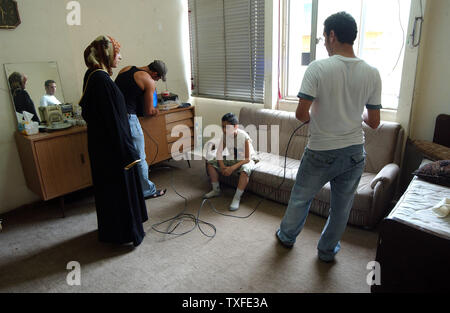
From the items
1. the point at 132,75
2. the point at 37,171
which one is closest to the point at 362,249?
the point at 132,75

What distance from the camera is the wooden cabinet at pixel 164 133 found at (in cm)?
335

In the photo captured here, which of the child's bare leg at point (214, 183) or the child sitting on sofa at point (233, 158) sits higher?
the child sitting on sofa at point (233, 158)

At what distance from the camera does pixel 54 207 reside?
2.96 m

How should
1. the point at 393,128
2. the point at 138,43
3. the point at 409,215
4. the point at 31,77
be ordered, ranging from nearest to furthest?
the point at 409,215 → the point at 393,128 → the point at 31,77 → the point at 138,43

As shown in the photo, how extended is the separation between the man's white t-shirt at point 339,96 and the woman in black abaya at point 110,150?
1212 mm

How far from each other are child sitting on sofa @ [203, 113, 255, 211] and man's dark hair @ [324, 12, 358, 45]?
142 centimetres

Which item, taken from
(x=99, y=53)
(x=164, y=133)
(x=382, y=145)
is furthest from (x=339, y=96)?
(x=164, y=133)

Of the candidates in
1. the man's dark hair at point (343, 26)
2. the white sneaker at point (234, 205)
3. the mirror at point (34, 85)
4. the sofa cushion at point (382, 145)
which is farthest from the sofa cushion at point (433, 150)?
the mirror at point (34, 85)

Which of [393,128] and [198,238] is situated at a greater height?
[393,128]

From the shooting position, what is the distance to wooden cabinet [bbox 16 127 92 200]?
8.46ft

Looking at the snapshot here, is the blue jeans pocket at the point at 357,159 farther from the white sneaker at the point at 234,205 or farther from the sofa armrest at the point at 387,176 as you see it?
the white sneaker at the point at 234,205
